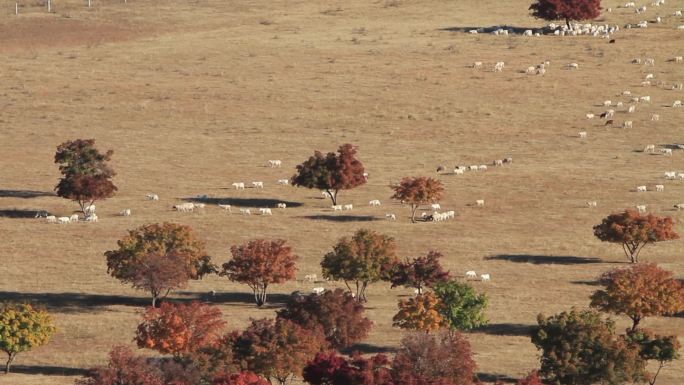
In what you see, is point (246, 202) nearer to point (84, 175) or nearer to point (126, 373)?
point (84, 175)

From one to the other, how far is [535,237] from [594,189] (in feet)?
61.1

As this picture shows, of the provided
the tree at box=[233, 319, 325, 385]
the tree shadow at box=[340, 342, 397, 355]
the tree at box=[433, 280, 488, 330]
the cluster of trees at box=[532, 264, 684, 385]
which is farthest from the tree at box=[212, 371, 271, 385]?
the tree at box=[433, 280, 488, 330]

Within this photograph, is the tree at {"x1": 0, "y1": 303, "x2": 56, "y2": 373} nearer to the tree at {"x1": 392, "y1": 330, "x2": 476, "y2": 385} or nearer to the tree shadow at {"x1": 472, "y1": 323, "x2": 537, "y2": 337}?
the tree at {"x1": 392, "y1": 330, "x2": 476, "y2": 385}

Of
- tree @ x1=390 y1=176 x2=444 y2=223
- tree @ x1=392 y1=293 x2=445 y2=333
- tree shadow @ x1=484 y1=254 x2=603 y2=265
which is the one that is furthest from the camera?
tree @ x1=390 y1=176 x2=444 y2=223

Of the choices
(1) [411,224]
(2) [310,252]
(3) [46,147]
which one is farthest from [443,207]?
(3) [46,147]

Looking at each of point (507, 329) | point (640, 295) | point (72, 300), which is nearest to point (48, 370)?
point (72, 300)

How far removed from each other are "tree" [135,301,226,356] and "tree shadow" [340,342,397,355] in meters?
8.54

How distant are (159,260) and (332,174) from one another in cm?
3357

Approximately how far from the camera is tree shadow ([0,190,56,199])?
138500mm

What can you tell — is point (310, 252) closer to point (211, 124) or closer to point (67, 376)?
point (67, 376)

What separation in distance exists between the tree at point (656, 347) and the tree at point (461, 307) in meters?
10.3

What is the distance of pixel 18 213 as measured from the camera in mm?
131375

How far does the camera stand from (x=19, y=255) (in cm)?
11650

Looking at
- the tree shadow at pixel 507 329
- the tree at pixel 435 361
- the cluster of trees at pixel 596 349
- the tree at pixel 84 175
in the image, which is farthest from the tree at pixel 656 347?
the tree at pixel 84 175
